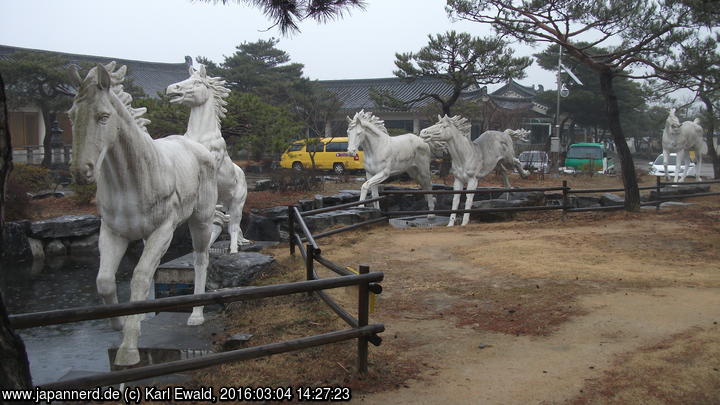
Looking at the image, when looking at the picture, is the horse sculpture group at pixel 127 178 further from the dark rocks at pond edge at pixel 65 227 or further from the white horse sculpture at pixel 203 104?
the dark rocks at pond edge at pixel 65 227

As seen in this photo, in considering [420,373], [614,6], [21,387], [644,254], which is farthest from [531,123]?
[21,387]

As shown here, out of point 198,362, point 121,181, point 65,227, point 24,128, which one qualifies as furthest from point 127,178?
point 24,128

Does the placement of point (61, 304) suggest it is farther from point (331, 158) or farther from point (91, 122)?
point (331, 158)

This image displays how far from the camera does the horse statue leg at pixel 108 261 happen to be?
384 cm

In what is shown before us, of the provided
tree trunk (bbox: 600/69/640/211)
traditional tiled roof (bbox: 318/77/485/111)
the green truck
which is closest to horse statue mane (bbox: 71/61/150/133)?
tree trunk (bbox: 600/69/640/211)

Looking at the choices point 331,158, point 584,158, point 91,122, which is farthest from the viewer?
point 331,158

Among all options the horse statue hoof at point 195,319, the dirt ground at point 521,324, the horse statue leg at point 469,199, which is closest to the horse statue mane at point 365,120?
the horse statue leg at point 469,199

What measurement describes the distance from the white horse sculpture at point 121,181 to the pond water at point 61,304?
139cm

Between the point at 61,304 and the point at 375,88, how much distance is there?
23.0 m

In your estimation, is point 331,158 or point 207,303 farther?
point 331,158

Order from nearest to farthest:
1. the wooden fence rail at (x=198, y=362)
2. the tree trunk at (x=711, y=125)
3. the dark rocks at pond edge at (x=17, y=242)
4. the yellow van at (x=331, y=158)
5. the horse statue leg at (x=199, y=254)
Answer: the wooden fence rail at (x=198, y=362) < the horse statue leg at (x=199, y=254) < the dark rocks at pond edge at (x=17, y=242) < the tree trunk at (x=711, y=125) < the yellow van at (x=331, y=158)

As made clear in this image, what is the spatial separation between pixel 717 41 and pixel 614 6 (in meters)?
1.78

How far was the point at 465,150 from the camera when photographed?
1215 centimetres

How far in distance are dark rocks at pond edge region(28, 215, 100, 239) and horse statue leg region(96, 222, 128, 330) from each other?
7.92 meters
